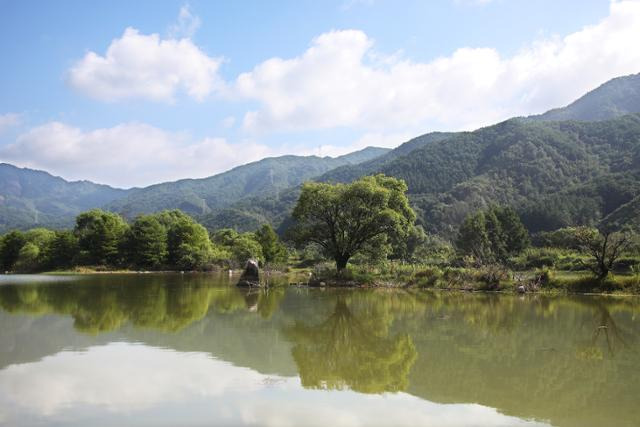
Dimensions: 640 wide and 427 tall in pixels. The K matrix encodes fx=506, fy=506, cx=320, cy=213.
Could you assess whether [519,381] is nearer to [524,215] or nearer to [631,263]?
[631,263]

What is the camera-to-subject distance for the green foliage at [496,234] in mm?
69062

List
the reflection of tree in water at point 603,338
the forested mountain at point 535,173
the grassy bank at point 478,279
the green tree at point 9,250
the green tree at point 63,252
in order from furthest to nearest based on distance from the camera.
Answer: the forested mountain at point 535,173 → the green tree at point 9,250 → the green tree at point 63,252 → the grassy bank at point 478,279 → the reflection of tree in water at point 603,338

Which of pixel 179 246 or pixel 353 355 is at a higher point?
pixel 179 246

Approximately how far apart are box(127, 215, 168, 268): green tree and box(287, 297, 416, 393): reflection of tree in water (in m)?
61.0

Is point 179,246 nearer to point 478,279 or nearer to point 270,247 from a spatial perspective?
point 270,247

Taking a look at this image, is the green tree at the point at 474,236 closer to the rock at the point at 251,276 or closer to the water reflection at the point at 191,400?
the rock at the point at 251,276

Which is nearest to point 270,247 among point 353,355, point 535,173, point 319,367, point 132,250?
point 132,250

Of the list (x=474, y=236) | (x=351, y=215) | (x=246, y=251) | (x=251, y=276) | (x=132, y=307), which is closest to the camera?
(x=132, y=307)

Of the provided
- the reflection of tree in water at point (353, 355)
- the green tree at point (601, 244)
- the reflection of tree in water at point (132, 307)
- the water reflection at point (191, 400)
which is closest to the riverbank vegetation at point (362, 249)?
the green tree at point (601, 244)

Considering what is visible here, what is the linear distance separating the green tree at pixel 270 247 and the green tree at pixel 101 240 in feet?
68.9

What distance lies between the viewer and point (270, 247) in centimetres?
7950

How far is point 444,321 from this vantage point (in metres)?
18.4

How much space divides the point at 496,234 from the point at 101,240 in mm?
56587

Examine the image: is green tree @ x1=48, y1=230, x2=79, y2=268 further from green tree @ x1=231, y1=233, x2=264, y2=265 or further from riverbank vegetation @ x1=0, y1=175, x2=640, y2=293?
green tree @ x1=231, y1=233, x2=264, y2=265
